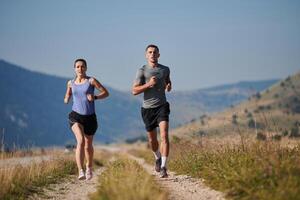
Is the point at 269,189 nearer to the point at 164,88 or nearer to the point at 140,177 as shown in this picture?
the point at 140,177

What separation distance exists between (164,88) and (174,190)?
284cm

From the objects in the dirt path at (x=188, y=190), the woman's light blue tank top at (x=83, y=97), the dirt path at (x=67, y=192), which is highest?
the woman's light blue tank top at (x=83, y=97)

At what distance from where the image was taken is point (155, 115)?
1302 centimetres

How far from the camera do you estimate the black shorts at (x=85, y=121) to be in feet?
41.4

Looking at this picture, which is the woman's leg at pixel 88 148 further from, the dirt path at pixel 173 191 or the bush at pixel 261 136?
the bush at pixel 261 136

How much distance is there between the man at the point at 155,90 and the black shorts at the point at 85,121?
1078mm

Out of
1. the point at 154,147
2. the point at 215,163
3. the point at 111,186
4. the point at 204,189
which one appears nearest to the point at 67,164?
Answer: the point at 154,147

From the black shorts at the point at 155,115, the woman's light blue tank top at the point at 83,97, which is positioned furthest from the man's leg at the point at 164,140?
the woman's light blue tank top at the point at 83,97

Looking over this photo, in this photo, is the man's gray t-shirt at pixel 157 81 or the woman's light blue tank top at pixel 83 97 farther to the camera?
the man's gray t-shirt at pixel 157 81

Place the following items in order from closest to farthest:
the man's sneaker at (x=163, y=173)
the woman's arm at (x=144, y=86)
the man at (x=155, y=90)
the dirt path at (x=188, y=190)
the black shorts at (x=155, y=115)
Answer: the dirt path at (x=188, y=190), the woman's arm at (x=144, y=86), the man at (x=155, y=90), the black shorts at (x=155, y=115), the man's sneaker at (x=163, y=173)

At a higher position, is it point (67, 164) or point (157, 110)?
point (157, 110)

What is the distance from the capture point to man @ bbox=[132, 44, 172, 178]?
12.7m

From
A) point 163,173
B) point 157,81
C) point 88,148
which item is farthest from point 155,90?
point 88,148

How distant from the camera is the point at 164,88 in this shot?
12.9m
